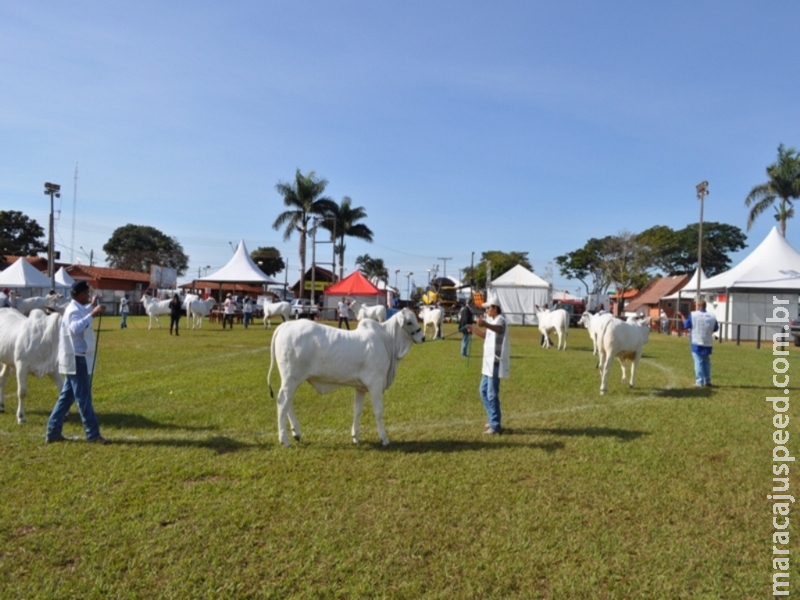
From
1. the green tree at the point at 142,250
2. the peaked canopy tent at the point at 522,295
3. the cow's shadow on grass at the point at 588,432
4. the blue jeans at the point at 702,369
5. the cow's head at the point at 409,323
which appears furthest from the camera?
the green tree at the point at 142,250

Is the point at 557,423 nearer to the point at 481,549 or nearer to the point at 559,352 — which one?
the point at 481,549

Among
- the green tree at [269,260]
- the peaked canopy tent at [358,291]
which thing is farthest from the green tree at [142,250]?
the peaked canopy tent at [358,291]

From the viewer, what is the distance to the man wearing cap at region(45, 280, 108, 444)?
6.90 metres

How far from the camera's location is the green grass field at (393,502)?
157 inches

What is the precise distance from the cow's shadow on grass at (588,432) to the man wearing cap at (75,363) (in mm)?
5533

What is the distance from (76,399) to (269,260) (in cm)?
8060

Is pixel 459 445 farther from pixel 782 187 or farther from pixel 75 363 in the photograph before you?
pixel 782 187

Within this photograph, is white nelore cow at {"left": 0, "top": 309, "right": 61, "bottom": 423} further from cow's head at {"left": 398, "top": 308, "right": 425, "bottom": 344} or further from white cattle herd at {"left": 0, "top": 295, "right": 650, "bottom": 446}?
cow's head at {"left": 398, "top": 308, "right": 425, "bottom": 344}

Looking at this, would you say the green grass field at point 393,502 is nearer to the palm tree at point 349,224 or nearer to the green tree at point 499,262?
the palm tree at point 349,224

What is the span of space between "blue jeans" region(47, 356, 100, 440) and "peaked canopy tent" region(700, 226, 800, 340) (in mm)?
30542

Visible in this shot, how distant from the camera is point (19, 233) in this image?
62438 millimetres

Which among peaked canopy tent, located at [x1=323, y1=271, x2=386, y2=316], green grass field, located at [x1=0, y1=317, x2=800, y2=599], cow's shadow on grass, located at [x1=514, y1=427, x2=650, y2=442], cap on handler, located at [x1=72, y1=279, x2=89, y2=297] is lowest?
Answer: green grass field, located at [x1=0, y1=317, x2=800, y2=599]

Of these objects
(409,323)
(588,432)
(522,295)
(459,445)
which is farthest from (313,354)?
(522,295)

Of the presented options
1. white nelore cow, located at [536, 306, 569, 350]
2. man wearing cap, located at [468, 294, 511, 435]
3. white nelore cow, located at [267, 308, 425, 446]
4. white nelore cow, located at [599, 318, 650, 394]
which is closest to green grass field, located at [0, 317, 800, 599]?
man wearing cap, located at [468, 294, 511, 435]
